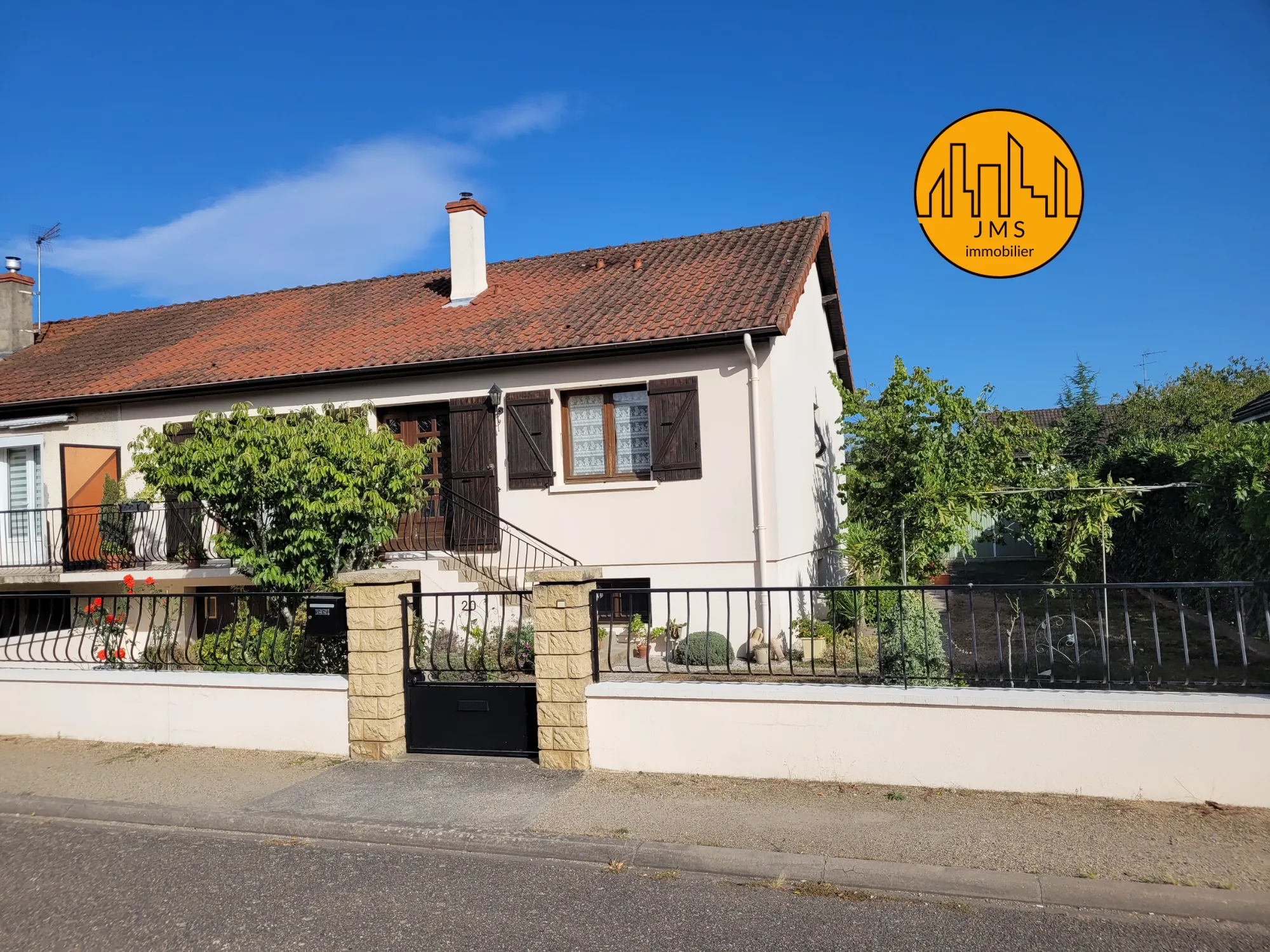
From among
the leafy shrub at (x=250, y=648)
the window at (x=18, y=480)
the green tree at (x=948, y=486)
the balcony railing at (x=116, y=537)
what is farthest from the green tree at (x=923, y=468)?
the window at (x=18, y=480)

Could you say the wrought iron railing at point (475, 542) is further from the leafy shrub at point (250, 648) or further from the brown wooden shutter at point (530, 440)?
the leafy shrub at point (250, 648)

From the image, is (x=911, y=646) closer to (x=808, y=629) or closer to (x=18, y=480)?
(x=808, y=629)

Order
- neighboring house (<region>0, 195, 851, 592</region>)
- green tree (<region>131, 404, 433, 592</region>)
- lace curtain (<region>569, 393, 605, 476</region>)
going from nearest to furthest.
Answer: green tree (<region>131, 404, 433, 592</region>)
neighboring house (<region>0, 195, 851, 592</region>)
lace curtain (<region>569, 393, 605, 476</region>)

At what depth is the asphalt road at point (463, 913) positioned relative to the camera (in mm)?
4398

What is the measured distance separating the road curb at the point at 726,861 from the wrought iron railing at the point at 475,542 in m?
→ 5.78

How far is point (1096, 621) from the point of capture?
6684mm

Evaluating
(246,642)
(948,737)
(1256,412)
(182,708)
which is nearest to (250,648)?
(246,642)

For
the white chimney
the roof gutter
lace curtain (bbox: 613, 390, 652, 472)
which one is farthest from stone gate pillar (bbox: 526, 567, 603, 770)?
the white chimney

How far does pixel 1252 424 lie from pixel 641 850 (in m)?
9.92

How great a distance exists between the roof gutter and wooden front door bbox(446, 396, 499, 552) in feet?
2.04

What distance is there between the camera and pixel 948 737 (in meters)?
6.18

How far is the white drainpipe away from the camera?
468 inches

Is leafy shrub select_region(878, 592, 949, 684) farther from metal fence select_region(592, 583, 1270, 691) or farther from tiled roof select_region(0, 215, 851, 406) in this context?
tiled roof select_region(0, 215, 851, 406)

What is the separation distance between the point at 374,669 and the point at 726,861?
343 centimetres
